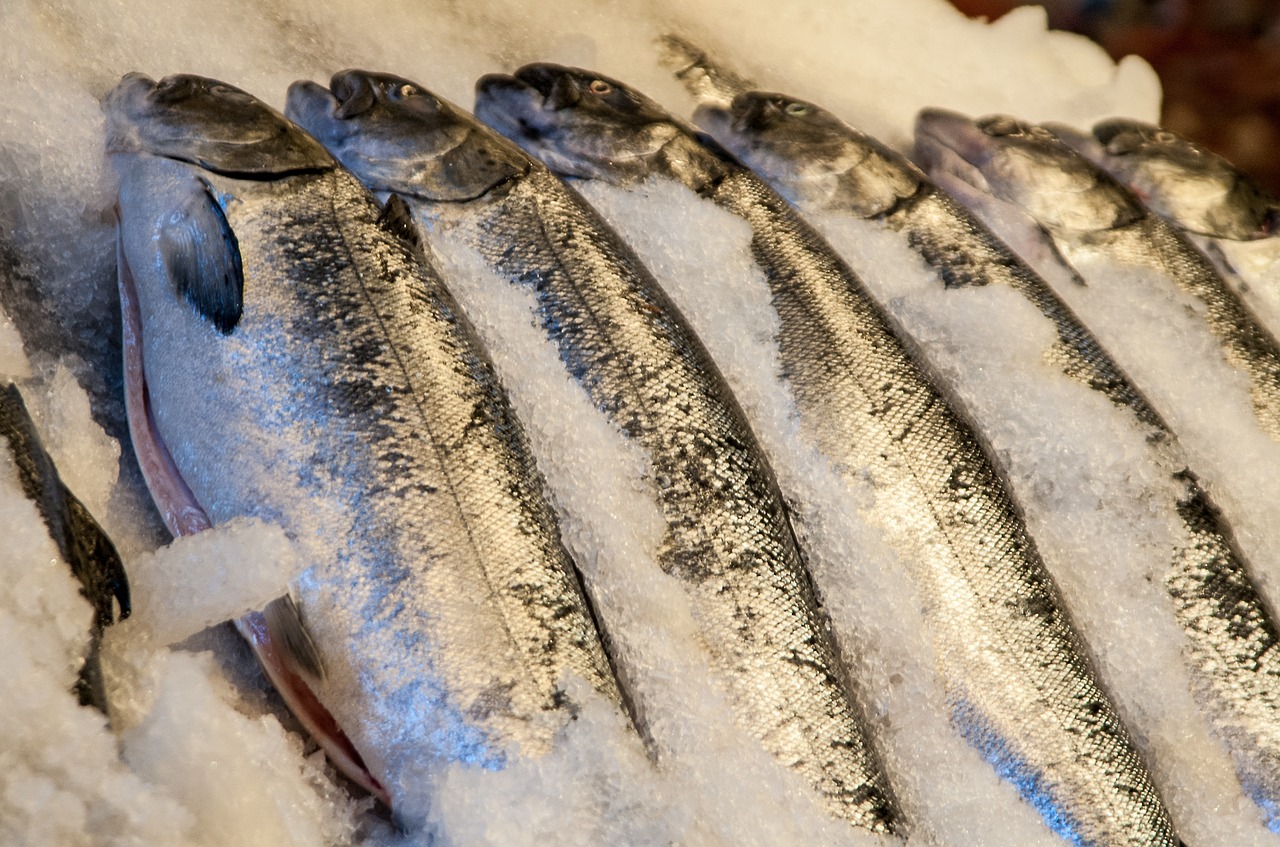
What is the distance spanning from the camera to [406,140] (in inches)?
74.8

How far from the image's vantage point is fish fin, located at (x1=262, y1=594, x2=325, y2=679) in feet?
4.39

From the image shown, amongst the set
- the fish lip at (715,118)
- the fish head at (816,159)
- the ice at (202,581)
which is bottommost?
the ice at (202,581)

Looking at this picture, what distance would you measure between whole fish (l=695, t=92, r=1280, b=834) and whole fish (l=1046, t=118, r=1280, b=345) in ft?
2.40

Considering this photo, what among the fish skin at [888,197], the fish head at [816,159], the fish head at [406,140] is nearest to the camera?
the fish head at [406,140]

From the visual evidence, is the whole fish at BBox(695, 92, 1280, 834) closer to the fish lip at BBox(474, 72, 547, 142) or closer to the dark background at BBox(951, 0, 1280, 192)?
the fish lip at BBox(474, 72, 547, 142)

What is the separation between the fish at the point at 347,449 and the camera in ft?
4.37

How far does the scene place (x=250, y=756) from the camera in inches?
48.7

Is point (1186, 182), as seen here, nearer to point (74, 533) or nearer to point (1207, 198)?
point (1207, 198)

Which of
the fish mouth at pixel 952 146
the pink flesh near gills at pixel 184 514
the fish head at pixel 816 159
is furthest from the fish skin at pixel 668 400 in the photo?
the fish mouth at pixel 952 146

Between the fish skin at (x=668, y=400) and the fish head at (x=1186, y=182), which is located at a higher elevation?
the fish head at (x=1186, y=182)

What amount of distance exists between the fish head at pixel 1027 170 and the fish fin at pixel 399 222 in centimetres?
153

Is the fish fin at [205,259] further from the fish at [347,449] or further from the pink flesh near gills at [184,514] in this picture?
the pink flesh near gills at [184,514]

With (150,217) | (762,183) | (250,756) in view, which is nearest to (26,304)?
Answer: (150,217)

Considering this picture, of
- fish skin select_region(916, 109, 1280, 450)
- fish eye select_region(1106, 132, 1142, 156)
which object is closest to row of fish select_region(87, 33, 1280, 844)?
fish skin select_region(916, 109, 1280, 450)
